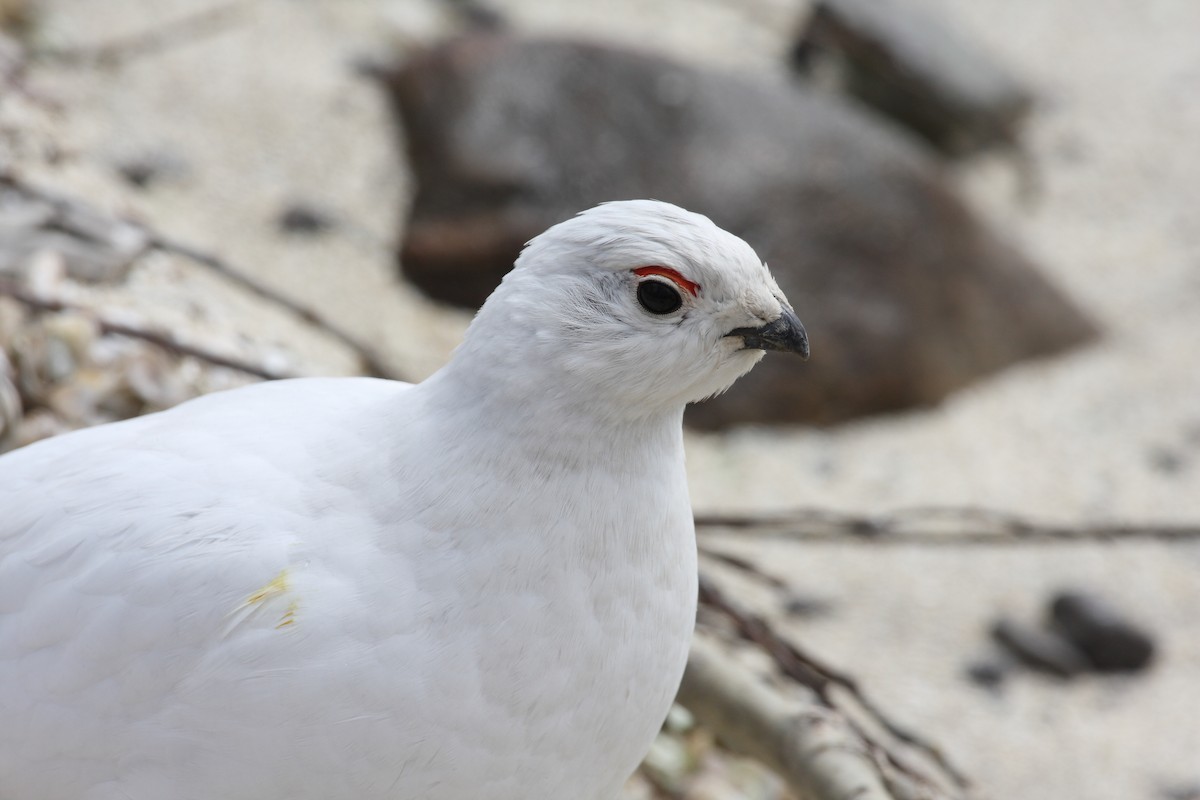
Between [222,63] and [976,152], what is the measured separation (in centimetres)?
312

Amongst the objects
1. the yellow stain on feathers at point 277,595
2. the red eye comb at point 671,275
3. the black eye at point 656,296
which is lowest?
the yellow stain on feathers at point 277,595

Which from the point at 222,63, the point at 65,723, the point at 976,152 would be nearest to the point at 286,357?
the point at 65,723

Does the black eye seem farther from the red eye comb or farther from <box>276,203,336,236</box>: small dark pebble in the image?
<box>276,203,336,236</box>: small dark pebble

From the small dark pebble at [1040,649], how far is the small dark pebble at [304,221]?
2.36 m

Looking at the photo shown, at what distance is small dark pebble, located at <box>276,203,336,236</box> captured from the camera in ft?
13.3

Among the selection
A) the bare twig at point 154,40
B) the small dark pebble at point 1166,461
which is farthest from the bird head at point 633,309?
the bare twig at point 154,40

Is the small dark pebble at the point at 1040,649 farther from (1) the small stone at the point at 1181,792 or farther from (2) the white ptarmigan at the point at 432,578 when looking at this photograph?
(2) the white ptarmigan at the point at 432,578

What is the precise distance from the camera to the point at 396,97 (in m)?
4.59

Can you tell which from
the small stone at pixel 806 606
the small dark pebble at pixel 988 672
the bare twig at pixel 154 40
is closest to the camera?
the small dark pebble at pixel 988 672

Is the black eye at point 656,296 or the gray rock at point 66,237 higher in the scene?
the black eye at point 656,296

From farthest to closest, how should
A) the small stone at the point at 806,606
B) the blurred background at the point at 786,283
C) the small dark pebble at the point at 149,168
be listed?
the small dark pebble at the point at 149,168 < the small stone at the point at 806,606 < the blurred background at the point at 786,283

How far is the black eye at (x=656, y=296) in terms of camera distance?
61.6 inches

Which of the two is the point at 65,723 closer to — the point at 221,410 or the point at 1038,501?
the point at 221,410

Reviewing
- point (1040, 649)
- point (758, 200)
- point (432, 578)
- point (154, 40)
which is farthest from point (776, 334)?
point (154, 40)
